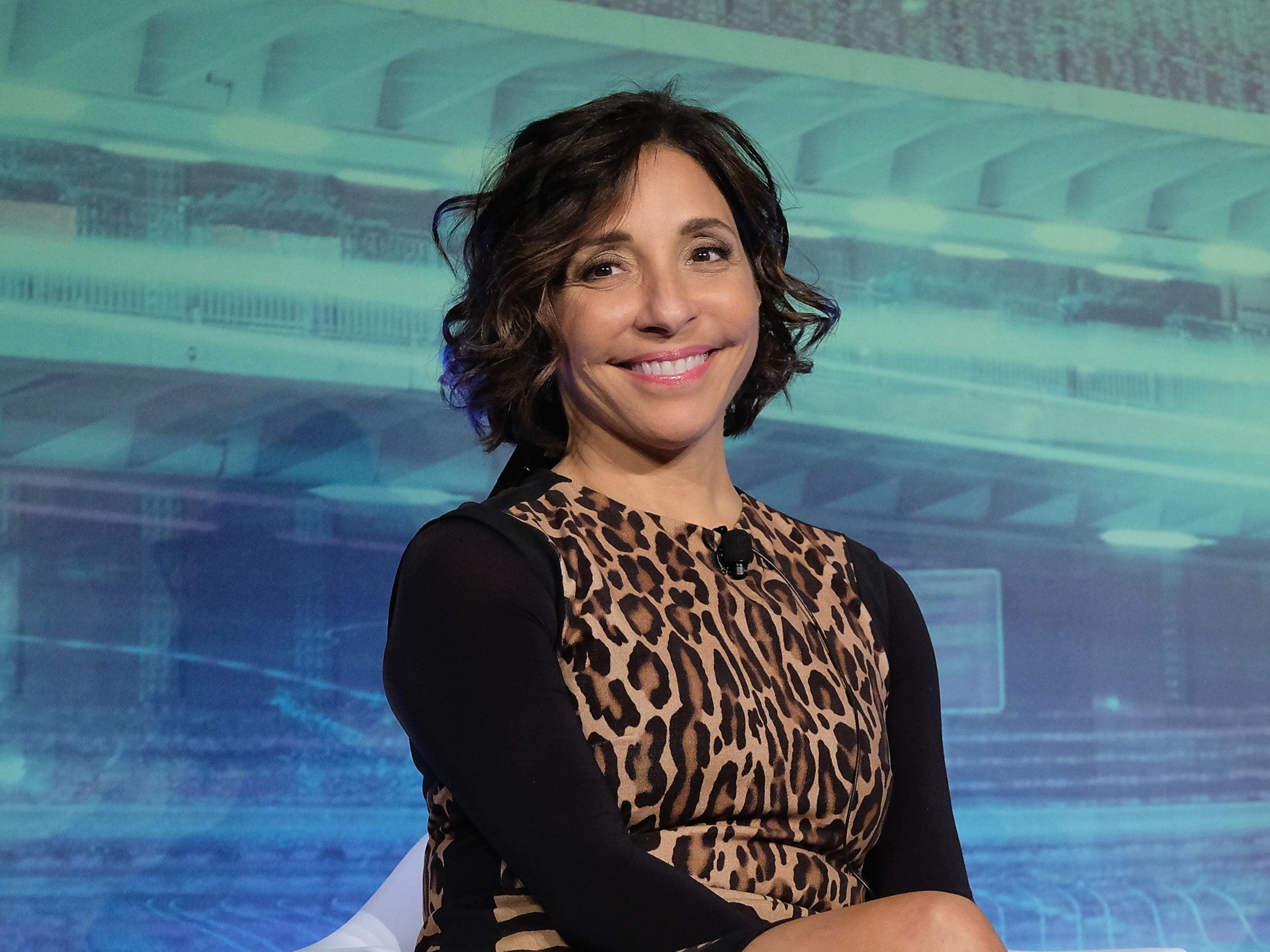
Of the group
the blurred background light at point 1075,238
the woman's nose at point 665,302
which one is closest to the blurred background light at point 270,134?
the woman's nose at point 665,302

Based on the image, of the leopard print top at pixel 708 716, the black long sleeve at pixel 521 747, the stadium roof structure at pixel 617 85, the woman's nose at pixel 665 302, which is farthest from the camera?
the stadium roof structure at pixel 617 85

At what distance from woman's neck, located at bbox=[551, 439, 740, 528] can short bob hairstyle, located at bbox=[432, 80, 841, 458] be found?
2.4 inches

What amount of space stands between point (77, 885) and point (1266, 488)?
2446 millimetres

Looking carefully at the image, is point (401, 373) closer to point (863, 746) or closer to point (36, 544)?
point (36, 544)

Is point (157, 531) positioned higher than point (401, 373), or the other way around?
point (401, 373)

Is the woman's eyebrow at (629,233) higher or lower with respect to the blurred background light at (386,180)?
higher

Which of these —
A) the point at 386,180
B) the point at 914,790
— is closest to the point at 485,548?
the point at 914,790

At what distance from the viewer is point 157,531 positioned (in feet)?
7.50

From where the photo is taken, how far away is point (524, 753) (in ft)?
3.94

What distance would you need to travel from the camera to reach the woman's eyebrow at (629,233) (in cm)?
148

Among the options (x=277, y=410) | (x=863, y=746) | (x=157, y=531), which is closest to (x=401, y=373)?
(x=277, y=410)

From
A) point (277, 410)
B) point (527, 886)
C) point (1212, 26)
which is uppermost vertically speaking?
point (1212, 26)

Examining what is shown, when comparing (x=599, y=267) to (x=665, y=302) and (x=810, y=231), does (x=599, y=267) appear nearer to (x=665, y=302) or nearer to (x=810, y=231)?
(x=665, y=302)

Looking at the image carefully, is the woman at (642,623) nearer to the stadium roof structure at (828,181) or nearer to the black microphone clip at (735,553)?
the black microphone clip at (735,553)
